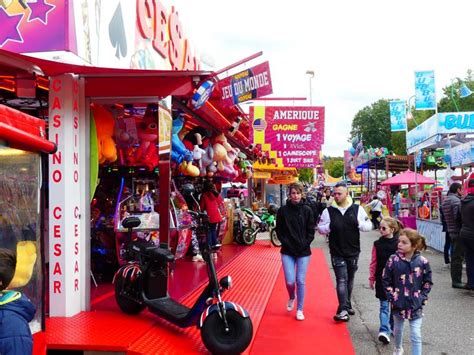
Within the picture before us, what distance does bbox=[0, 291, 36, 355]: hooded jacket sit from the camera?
266 cm

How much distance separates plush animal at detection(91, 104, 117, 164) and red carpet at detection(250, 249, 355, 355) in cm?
291

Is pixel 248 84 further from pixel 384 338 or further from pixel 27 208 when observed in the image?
pixel 27 208

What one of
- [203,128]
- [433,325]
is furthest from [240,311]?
[203,128]

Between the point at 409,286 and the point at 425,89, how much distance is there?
12.5 metres

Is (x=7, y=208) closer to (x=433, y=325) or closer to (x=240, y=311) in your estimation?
(x=240, y=311)

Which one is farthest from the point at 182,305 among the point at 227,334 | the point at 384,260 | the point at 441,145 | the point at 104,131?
the point at 441,145

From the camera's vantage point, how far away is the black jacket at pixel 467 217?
27.3ft

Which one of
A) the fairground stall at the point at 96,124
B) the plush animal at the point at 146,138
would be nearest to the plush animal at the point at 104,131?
the fairground stall at the point at 96,124

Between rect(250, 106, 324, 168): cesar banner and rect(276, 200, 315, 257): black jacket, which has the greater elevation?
rect(250, 106, 324, 168): cesar banner

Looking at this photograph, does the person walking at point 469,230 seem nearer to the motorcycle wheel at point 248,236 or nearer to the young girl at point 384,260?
the young girl at point 384,260

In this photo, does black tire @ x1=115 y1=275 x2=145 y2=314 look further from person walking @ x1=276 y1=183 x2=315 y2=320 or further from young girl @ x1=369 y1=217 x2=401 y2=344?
young girl @ x1=369 y1=217 x2=401 y2=344

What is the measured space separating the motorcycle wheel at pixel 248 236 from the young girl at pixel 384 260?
8318mm

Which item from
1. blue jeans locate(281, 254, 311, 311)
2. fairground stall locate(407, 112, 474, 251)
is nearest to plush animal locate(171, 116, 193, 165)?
blue jeans locate(281, 254, 311, 311)

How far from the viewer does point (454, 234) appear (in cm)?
943
